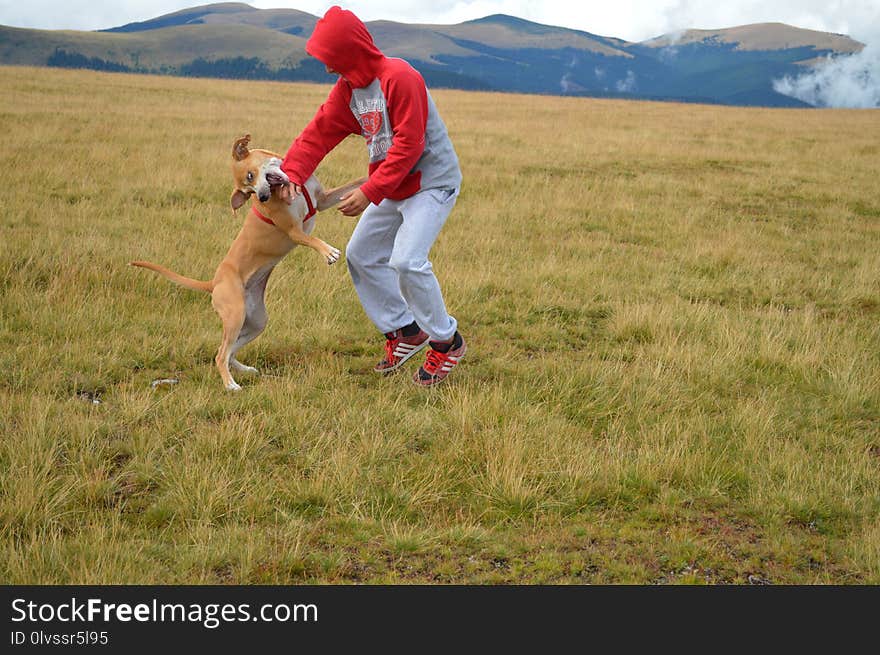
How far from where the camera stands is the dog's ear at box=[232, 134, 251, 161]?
175 inches

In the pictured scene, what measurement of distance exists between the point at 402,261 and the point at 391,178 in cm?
50

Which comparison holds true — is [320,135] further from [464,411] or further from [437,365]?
[464,411]

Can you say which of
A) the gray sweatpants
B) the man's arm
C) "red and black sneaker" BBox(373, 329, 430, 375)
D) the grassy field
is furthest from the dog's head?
"red and black sneaker" BBox(373, 329, 430, 375)

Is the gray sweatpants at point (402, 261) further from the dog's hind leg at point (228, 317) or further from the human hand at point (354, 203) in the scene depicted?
the dog's hind leg at point (228, 317)

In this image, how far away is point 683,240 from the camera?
9.65 metres

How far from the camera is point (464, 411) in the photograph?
4.34 metres

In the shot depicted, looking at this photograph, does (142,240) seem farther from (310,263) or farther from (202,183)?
(202,183)

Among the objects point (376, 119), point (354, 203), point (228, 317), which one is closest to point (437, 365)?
point (354, 203)

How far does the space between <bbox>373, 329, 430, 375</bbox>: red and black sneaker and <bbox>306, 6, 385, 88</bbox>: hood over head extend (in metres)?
1.76

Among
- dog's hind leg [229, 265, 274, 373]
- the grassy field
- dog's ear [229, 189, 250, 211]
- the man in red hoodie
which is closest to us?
the grassy field

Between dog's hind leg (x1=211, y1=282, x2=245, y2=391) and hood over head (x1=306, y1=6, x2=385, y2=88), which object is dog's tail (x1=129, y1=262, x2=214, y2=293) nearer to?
dog's hind leg (x1=211, y1=282, x2=245, y2=391)
